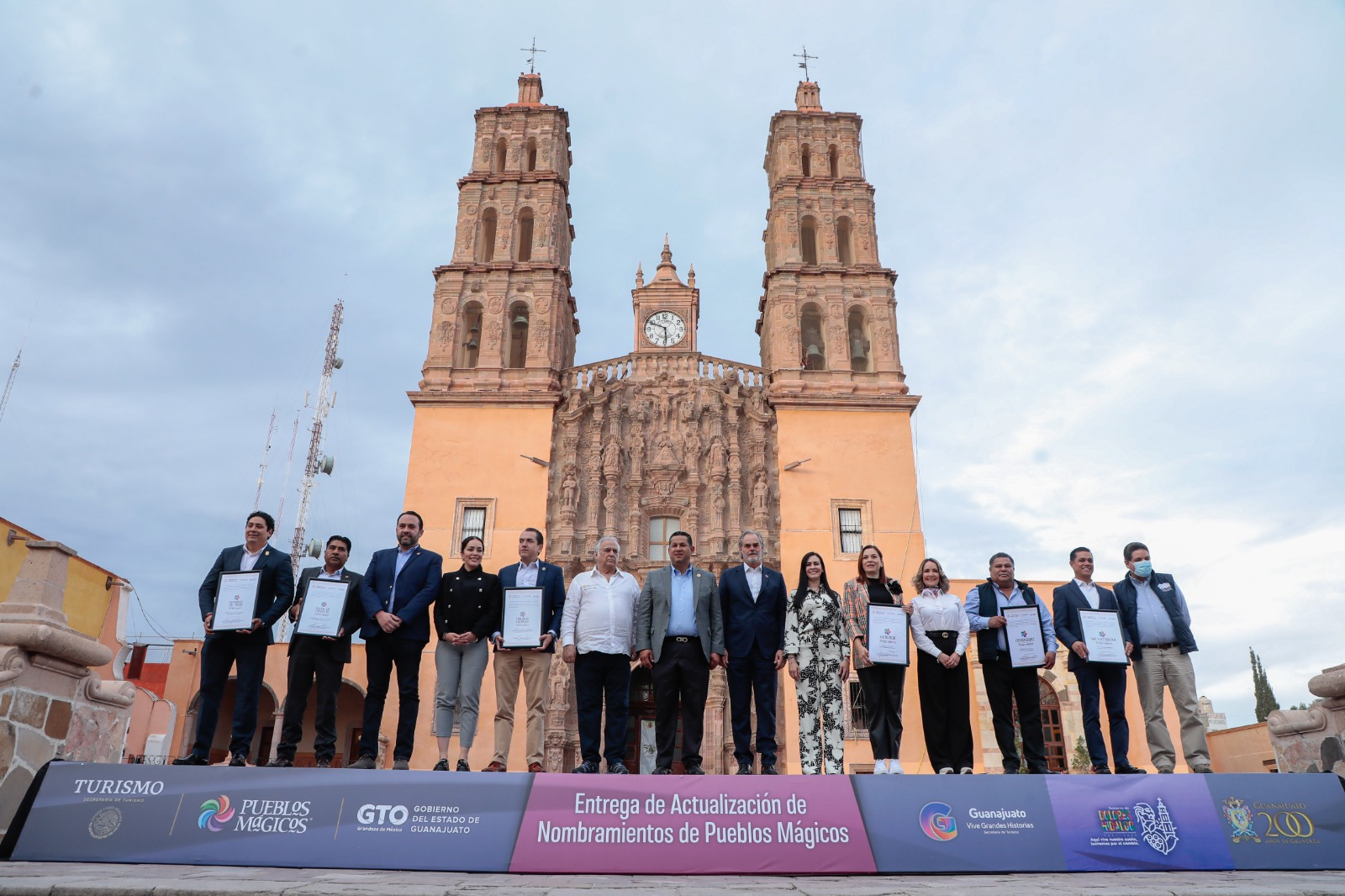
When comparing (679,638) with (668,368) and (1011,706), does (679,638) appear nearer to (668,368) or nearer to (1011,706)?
(1011,706)

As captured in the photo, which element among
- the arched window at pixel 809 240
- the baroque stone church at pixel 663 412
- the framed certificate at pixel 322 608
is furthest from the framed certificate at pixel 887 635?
the arched window at pixel 809 240

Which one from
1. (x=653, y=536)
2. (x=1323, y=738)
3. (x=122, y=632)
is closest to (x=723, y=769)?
(x=653, y=536)

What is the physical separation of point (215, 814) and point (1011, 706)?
18.5 feet

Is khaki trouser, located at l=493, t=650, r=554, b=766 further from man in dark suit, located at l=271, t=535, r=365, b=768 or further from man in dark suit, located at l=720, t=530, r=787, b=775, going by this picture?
man in dark suit, located at l=720, t=530, r=787, b=775

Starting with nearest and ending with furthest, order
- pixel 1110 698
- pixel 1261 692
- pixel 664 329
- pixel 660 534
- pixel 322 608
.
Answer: pixel 322 608 < pixel 1110 698 < pixel 660 534 < pixel 664 329 < pixel 1261 692

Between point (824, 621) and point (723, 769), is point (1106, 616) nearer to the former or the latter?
point (824, 621)

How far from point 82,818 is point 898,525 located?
16.0 metres

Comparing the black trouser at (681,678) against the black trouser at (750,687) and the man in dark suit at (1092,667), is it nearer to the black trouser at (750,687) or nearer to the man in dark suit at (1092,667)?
the black trouser at (750,687)

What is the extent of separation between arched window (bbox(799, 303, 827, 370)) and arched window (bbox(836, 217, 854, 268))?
1588 millimetres

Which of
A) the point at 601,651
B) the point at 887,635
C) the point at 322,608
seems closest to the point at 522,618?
the point at 601,651

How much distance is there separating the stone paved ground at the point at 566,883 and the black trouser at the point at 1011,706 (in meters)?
2.07

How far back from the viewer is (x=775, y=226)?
74.0 feet

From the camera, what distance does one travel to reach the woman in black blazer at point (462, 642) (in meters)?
6.78

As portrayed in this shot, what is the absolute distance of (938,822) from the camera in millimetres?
4867
